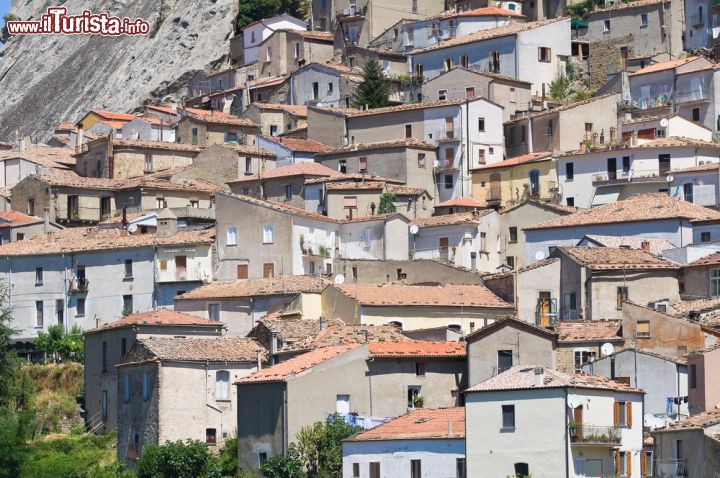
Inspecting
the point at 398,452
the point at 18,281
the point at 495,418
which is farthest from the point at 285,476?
the point at 18,281

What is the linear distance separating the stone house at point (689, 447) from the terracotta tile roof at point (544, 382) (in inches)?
108

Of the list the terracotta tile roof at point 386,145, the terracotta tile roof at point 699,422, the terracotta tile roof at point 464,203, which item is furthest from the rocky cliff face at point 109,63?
the terracotta tile roof at point 699,422

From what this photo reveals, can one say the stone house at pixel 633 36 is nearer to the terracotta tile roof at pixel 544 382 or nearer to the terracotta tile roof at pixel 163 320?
the terracotta tile roof at pixel 163 320

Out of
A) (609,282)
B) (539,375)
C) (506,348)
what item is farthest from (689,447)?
(609,282)

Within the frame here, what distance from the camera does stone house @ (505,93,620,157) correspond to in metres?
90.8

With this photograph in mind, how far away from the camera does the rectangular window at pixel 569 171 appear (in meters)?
87.2

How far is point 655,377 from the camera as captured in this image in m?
57.8

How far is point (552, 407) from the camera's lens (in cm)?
5147

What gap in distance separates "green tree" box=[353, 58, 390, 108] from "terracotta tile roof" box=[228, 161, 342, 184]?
11.4 m

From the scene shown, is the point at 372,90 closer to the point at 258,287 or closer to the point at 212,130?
the point at 212,130

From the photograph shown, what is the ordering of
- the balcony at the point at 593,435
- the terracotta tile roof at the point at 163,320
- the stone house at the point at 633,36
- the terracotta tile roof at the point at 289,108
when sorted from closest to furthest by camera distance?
1. the balcony at the point at 593,435
2. the terracotta tile roof at the point at 163,320
3. the stone house at the point at 633,36
4. the terracotta tile roof at the point at 289,108

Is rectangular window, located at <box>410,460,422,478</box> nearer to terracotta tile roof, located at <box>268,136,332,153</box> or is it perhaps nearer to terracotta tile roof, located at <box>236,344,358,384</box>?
terracotta tile roof, located at <box>236,344,358,384</box>

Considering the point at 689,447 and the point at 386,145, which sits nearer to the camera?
the point at 689,447

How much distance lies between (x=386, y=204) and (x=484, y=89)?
42.3 feet
